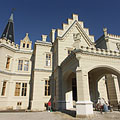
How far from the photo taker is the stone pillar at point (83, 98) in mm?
9750

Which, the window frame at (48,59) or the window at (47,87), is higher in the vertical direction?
the window frame at (48,59)

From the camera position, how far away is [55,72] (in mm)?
17859

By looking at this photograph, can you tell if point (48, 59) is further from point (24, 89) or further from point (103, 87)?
point (103, 87)

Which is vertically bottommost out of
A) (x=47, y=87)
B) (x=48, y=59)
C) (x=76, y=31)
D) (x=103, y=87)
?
(x=103, y=87)

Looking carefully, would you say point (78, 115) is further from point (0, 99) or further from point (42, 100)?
point (0, 99)

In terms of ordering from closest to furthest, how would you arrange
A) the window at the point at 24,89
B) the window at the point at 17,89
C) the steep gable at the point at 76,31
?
the window at the point at 17,89, the window at the point at 24,89, the steep gable at the point at 76,31

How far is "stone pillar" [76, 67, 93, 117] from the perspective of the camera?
9.75 meters

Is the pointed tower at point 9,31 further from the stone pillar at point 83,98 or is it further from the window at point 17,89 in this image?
the stone pillar at point 83,98

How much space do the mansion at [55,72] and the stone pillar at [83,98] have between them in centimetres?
172

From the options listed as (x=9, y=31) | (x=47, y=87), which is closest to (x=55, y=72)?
(x=47, y=87)

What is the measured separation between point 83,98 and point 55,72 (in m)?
8.40

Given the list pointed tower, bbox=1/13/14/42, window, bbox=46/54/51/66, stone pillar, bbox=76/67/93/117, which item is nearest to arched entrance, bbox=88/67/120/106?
stone pillar, bbox=76/67/93/117

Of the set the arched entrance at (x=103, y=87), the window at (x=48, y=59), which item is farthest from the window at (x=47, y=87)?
the arched entrance at (x=103, y=87)

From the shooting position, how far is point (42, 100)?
16719 millimetres
